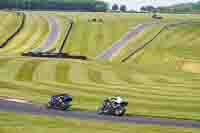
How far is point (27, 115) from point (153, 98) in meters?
20.5

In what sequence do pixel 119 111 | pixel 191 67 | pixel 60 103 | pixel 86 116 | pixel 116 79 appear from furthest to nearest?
pixel 191 67 → pixel 116 79 → pixel 60 103 → pixel 119 111 → pixel 86 116

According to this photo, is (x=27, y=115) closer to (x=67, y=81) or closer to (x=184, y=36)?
(x=67, y=81)

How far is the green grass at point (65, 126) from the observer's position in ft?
155

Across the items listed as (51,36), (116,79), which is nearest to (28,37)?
(51,36)

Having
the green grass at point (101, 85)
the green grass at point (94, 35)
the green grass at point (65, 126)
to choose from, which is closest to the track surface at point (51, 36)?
the green grass at point (94, 35)

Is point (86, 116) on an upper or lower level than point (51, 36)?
lower

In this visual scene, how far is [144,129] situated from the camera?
49.2 m

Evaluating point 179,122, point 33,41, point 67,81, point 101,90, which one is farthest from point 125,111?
point 33,41

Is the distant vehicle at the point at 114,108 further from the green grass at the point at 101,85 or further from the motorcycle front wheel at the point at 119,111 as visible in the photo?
the green grass at the point at 101,85

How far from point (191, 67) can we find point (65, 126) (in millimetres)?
70984

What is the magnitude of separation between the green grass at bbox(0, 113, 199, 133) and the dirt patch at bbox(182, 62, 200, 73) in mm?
62573

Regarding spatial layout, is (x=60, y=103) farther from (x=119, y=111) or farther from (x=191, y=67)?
(x=191, y=67)

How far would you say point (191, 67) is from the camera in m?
117

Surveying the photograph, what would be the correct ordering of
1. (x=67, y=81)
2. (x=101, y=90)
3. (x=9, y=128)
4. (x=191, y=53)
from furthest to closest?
1. (x=191, y=53)
2. (x=67, y=81)
3. (x=101, y=90)
4. (x=9, y=128)
